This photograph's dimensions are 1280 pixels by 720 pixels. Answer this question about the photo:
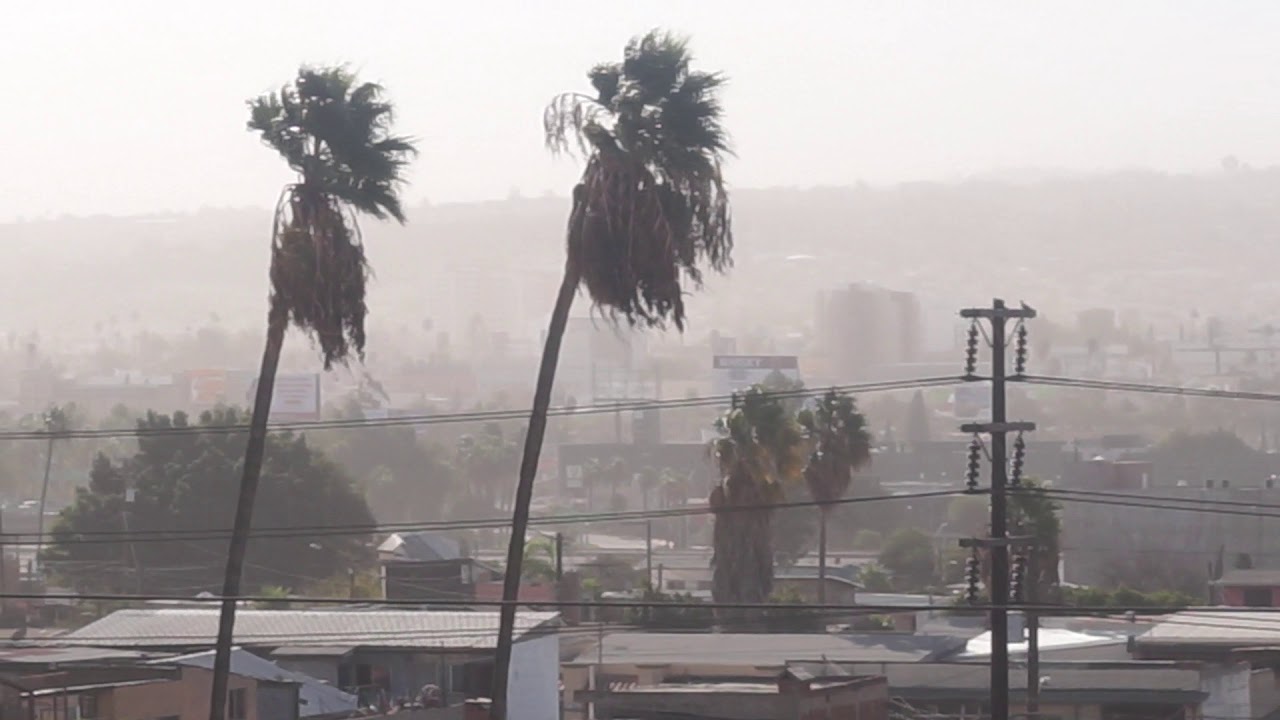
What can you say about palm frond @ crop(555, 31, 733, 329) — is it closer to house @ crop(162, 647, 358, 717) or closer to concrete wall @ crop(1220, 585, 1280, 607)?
house @ crop(162, 647, 358, 717)

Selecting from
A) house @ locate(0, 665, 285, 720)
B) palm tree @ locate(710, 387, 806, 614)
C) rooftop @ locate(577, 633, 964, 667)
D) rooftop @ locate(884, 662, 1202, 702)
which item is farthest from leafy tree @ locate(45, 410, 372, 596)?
house @ locate(0, 665, 285, 720)

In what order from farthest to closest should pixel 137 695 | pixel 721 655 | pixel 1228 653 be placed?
pixel 721 655 → pixel 1228 653 → pixel 137 695

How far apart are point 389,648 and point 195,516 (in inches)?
2426

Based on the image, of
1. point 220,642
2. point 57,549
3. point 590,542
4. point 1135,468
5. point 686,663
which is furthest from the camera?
point 590,542

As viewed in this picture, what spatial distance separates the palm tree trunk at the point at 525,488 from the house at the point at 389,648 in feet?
36.1

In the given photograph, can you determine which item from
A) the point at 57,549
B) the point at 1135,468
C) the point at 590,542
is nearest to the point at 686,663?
the point at 57,549

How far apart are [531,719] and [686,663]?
17.1ft

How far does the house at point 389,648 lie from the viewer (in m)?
41.6

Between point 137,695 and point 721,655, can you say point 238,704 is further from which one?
point 721,655

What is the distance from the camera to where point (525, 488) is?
2952cm

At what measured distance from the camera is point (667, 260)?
95.6 feet

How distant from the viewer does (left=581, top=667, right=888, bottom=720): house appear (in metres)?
32.2

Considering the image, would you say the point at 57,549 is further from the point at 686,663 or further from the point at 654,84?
the point at 654,84

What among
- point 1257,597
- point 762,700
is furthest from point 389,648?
point 1257,597
